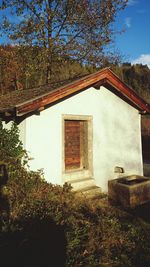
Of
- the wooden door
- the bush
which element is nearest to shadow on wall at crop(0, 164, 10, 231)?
the bush

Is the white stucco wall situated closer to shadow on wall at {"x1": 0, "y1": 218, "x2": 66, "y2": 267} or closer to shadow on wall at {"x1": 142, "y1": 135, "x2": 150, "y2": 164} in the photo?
shadow on wall at {"x1": 0, "y1": 218, "x2": 66, "y2": 267}

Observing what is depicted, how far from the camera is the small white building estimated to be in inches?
308

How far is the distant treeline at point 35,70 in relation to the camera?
18.0 m

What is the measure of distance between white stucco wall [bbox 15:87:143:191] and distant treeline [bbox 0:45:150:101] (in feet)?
26.6

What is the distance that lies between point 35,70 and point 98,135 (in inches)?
426

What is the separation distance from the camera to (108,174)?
386 inches

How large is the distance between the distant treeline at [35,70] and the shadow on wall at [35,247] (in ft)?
46.2

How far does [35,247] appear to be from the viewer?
418 cm

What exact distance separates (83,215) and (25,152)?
2.93 meters

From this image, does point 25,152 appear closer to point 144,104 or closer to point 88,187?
point 88,187

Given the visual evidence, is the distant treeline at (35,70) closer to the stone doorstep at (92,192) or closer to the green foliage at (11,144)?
the stone doorstep at (92,192)

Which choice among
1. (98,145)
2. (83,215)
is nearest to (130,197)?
(98,145)

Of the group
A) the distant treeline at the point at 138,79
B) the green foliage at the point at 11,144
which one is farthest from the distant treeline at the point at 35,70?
the green foliage at the point at 11,144

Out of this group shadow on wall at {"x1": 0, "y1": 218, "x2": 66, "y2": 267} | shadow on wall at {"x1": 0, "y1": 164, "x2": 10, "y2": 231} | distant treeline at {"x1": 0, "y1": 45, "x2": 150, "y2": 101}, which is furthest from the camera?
distant treeline at {"x1": 0, "y1": 45, "x2": 150, "y2": 101}
